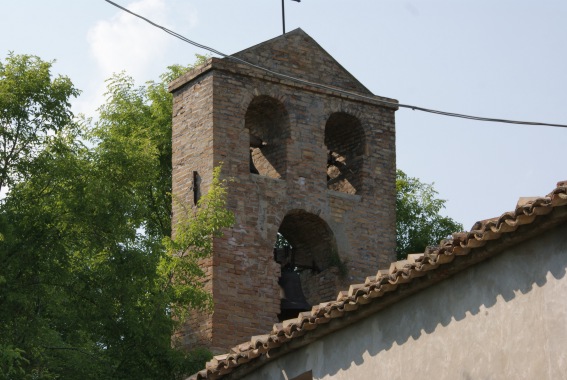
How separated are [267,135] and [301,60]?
1.21m

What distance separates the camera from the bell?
862 inches

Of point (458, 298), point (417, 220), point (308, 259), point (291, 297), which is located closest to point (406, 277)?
point (458, 298)

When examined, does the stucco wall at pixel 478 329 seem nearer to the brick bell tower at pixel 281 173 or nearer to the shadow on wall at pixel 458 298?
the shadow on wall at pixel 458 298

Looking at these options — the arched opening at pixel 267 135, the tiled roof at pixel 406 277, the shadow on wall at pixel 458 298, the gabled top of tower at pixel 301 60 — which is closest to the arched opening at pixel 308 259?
the arched opening at pixel 267 135

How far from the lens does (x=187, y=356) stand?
65.6 feet

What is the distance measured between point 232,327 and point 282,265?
1.97m

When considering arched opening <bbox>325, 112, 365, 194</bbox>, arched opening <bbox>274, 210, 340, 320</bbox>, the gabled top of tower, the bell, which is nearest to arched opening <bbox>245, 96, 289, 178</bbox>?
the gabled top of tower

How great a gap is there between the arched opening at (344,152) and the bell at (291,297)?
6.05ft

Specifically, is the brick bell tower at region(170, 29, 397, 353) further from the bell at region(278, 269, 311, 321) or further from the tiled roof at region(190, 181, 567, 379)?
the tiled roof at region(190, 181, 567, 379)

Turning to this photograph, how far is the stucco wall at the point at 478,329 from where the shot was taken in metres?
11.7

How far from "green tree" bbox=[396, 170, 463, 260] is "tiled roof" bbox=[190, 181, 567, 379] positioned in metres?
13.6

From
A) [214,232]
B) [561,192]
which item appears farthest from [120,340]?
[561,192]

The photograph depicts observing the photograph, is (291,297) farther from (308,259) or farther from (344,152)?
(344,152)

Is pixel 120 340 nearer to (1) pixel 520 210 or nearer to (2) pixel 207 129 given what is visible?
(2) pixel 207 129
